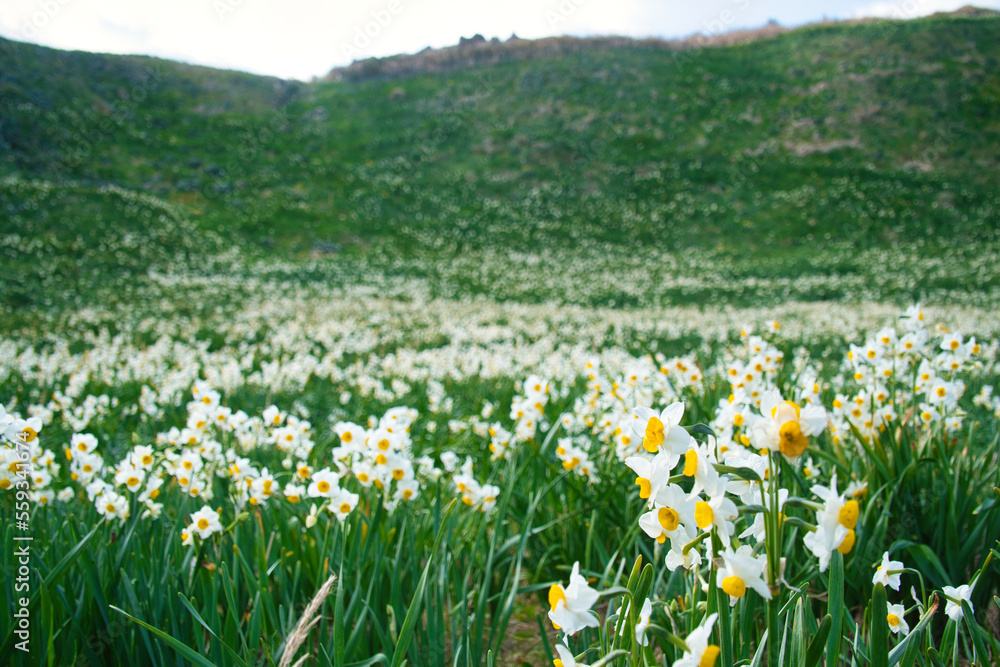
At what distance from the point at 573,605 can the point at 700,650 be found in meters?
0.20

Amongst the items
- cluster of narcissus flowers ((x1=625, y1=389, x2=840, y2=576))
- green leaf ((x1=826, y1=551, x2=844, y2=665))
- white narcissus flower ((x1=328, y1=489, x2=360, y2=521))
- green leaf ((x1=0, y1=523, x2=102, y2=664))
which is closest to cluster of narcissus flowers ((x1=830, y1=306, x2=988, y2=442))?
green leaf ((x1=826, y1=551, x2=844, y2=665))

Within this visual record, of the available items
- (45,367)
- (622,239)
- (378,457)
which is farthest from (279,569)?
(622,239)

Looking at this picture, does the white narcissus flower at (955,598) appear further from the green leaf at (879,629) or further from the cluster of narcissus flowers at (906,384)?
the cluster of narcissus flowers at (906,384)

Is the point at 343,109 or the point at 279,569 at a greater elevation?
the point at 343,109

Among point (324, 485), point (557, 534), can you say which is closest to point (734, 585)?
point (324, 485)

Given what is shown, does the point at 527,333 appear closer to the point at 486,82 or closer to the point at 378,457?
the point at 378,457

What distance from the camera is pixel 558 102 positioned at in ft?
141

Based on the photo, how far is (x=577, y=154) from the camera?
37969 millimetres

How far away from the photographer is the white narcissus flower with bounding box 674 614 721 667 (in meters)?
0.70

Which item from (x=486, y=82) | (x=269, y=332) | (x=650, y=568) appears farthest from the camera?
(x=486, y=82)

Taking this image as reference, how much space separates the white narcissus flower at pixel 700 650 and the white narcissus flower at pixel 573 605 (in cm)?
14

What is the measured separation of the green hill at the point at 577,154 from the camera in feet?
87.8

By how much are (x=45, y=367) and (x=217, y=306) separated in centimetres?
732

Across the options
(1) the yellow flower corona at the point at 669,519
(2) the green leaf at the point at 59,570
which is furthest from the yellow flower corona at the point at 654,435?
(2) the green leaf at the point at 59,570
